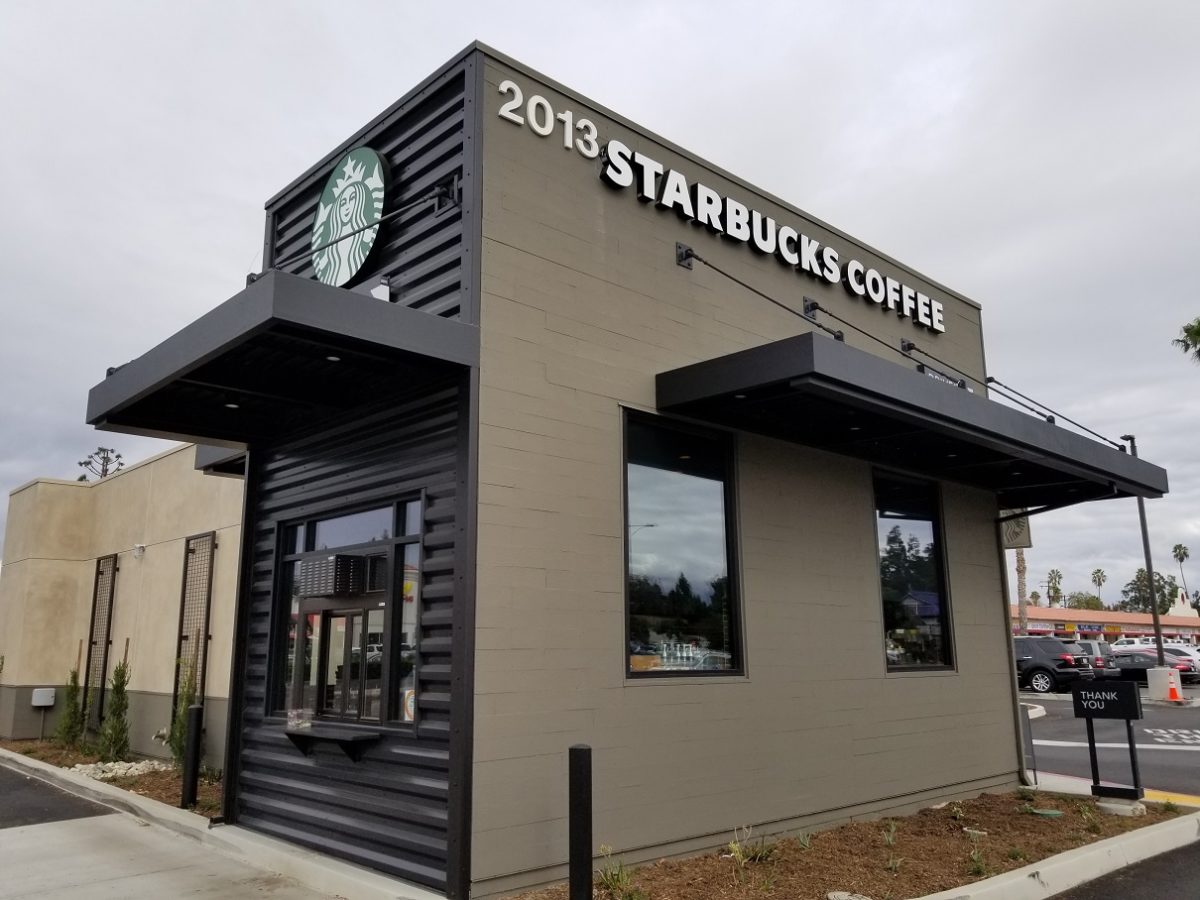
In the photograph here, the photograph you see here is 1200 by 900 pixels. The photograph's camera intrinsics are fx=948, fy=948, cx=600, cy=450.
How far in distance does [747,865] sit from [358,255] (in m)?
5.77

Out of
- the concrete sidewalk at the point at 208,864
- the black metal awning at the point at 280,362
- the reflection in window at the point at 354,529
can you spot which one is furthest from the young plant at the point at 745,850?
the black metal awning at the point at 280,362

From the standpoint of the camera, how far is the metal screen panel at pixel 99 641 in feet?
49.2

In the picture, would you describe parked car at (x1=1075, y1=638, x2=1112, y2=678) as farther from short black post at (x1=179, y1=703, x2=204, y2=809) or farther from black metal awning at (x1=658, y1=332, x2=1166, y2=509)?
short black post at (x1=179, y1=703, x2=204, y2=809)

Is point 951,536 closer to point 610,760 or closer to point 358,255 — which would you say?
point 610,760

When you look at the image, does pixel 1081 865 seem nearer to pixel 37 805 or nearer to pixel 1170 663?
pixel 37 805

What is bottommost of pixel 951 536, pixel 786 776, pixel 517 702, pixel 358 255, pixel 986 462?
pixel 786 776


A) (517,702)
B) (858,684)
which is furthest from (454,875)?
(858,684)

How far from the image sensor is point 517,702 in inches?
249

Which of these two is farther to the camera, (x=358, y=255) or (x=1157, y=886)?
(x=358, y=255)

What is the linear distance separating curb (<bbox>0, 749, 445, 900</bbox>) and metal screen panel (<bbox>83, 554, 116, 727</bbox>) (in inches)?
173

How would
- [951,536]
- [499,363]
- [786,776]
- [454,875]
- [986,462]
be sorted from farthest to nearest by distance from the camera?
→ [951,536]
[986,462]
[786,776]
[499,363]
[454,875]

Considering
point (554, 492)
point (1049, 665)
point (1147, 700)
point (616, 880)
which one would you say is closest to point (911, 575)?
point (554, 492)

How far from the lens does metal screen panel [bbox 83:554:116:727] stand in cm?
1501

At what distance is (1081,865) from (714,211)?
622cm
